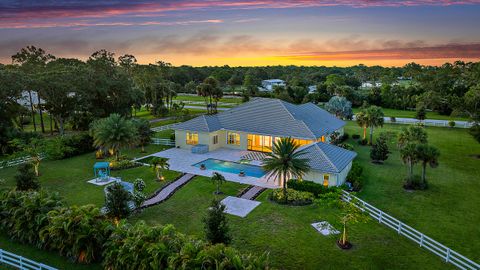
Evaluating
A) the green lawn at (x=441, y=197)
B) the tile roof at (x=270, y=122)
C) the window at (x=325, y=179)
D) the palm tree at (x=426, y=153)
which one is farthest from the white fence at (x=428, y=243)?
the tile roof at (x=270, y=122)

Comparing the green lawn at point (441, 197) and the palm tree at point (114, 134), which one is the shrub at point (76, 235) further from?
the green lawn at point (441, 197)

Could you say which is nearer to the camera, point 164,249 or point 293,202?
point 164,249

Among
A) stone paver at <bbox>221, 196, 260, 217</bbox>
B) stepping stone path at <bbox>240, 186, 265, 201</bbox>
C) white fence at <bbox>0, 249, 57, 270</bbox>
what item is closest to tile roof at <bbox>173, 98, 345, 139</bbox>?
stepping stone path at <bbox>240, 186, 265, 201</bbox>

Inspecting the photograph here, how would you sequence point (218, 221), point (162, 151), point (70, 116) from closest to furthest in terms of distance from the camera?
point (218, 221) < point (162, 151) < point (70, 116)

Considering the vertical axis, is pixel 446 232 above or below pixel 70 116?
below

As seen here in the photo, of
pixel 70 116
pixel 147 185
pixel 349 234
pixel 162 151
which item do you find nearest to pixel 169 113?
pixel 70 116

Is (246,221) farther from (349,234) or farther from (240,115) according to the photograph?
(240,115)

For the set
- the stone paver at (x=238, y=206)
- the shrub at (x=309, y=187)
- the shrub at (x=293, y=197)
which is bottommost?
the stone paver at (x=238, y=206)

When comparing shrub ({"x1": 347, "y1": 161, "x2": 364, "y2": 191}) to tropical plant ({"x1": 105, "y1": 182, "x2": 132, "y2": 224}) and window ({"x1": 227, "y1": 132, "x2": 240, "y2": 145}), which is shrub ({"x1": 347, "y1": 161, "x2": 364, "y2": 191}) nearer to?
window ({"x1": 227, "y1": 132, "x2": 240, "y2": 145})
